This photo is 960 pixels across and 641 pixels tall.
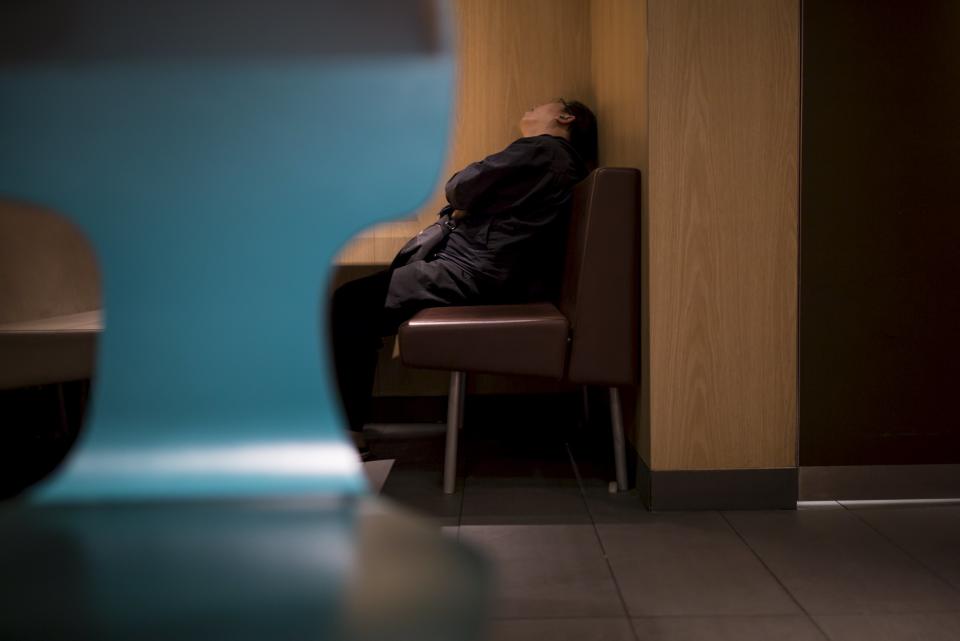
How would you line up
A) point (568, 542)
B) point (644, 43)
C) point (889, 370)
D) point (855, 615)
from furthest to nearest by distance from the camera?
point (889, 370)
point (644, 43)
point (568, 542)
point (855, 615)

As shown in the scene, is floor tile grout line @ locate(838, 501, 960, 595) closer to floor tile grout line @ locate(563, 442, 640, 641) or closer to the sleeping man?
floor tile grout line @ locate(563, 442, 640, 641)

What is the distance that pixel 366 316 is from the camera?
264cm

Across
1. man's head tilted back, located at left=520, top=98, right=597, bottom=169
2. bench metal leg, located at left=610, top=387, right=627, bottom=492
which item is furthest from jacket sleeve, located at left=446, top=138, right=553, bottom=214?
bench metal leg, located at left=610, top=387, right=627, bottom=492

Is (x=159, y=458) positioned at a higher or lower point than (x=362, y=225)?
lower

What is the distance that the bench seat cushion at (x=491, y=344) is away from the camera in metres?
2.05

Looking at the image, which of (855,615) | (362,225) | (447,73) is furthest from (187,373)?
(855,615)

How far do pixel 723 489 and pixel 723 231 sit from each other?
61 centimetres

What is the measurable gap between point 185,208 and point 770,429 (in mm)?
1661

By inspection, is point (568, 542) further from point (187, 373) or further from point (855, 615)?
point (187, 373)

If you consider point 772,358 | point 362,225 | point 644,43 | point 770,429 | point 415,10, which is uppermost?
point 644,43

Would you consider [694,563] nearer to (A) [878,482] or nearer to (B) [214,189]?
(A) [878,482]

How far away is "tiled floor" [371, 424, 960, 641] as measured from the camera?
1289mm

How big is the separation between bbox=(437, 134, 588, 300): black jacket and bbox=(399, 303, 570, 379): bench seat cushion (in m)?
0.34

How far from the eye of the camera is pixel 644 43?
1888 mm
